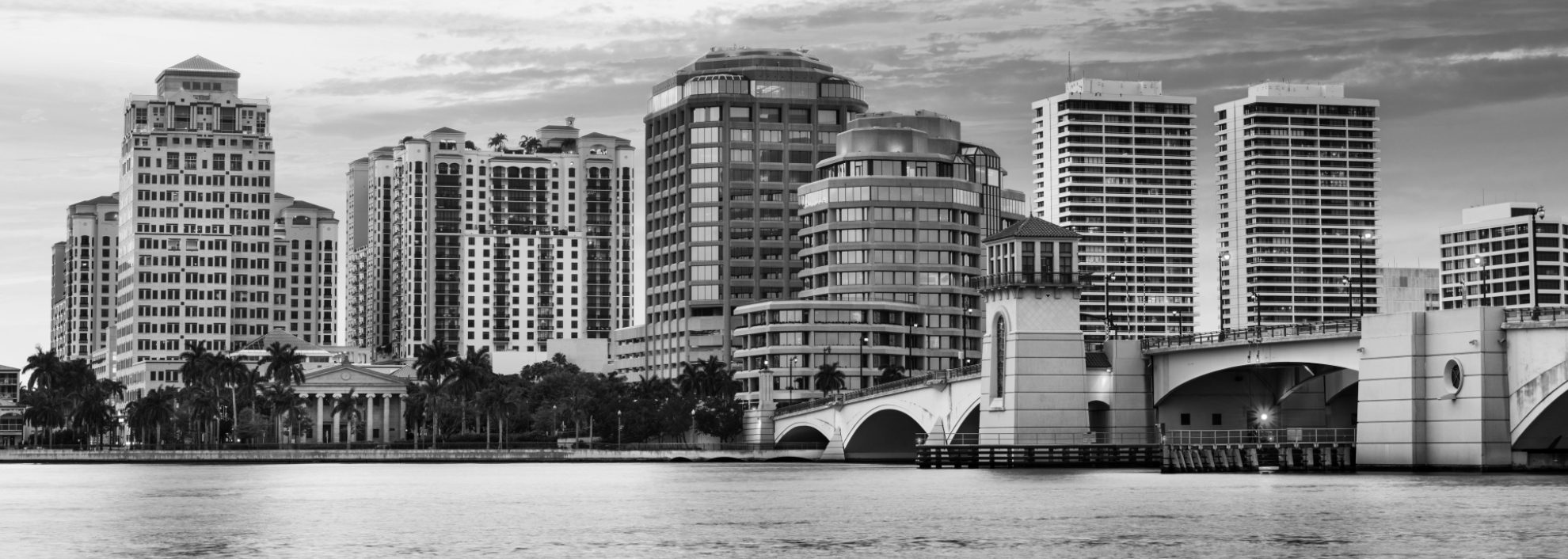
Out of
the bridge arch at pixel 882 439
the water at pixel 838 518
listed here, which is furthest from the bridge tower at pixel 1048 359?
the bridge arch at pixel 882 439

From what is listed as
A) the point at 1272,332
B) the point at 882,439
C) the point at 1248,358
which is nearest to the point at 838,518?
the point at 1248,358

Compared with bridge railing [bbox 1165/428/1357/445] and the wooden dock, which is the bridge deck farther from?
the wooden dock

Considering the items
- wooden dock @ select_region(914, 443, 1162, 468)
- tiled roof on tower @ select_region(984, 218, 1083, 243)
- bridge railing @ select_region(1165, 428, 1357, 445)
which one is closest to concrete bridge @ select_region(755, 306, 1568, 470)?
bridge railing @ select_region(1165, 428, 1357, 445)

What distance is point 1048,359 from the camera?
503ft

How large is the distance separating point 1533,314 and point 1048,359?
4216cm

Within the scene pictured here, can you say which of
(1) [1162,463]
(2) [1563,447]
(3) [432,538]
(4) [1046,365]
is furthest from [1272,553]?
(4) [1046,365]

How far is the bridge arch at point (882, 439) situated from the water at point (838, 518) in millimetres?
40842

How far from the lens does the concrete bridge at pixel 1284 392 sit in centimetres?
11825

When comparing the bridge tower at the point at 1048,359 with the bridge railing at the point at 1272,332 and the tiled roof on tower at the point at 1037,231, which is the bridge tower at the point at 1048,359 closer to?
the tiled roof on tower at the point at 1037,231

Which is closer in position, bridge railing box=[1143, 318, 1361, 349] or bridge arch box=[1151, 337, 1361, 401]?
bridge arch box=[1151, 337, 1361, 401]

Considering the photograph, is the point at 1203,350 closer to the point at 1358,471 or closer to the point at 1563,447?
the point at 1358,471

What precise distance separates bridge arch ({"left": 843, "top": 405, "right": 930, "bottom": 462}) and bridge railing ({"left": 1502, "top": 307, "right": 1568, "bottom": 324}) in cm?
7609

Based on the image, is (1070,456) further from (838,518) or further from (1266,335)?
(838,518)

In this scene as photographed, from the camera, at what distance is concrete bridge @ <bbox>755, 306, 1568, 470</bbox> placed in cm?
11825
